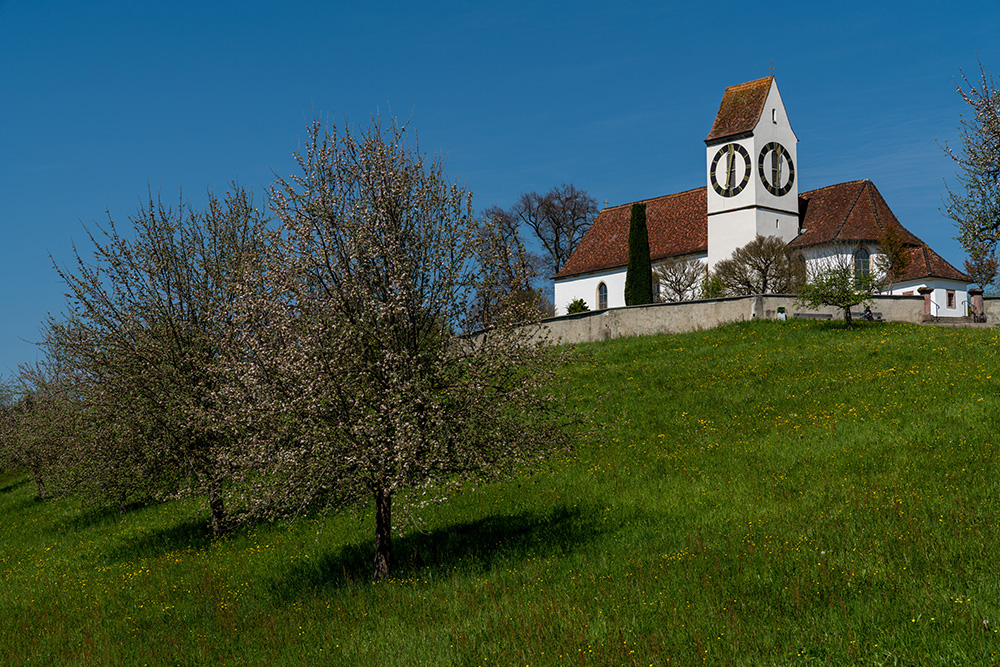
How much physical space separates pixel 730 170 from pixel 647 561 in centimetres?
5036

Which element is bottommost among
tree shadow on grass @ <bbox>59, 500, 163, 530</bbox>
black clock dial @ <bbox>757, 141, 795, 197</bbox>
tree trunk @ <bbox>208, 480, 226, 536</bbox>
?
tree shadow on grass @ <bbox>59, 500, 163, 530</bbox>

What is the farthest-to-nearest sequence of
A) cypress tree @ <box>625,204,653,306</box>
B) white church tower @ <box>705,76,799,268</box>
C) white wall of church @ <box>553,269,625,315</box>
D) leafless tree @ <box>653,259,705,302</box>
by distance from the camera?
white wall of church @ <box>553,269,625,315</box>
white church tower @ <box>705,76,799,268</box>
leafless tree @ <box>653,259,705,302</box>
cypress tree @ <box>625,204,653,306</box>

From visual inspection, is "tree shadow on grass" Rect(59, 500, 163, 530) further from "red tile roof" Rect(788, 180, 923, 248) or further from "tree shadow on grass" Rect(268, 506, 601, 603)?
"red tile roof" Rect(788, 180, 923, 248)

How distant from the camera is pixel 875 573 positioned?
923 cm

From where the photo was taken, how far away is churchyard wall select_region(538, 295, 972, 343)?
3750 centimetres

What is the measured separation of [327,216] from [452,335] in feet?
8.66

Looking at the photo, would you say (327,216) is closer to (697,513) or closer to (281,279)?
(281,279)

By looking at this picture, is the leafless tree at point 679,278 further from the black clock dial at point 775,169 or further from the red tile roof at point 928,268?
the red tile roof at point 928,268

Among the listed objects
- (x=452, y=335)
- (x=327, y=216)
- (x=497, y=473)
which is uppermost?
(x=327, y=216)

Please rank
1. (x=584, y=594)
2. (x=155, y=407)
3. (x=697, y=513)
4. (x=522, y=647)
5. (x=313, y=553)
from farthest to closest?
(x=155, y=407) → (x=313, y=553) → (x=697, y=513) → (x=584, y=594) → (x=522, y=647)

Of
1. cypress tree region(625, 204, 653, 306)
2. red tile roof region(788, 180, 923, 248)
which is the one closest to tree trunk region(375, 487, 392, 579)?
cypress tree region(625, 204, 653, 306)

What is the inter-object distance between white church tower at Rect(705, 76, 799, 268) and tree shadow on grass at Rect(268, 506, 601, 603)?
44325 mm

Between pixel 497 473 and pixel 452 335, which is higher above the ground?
pixel 452 335

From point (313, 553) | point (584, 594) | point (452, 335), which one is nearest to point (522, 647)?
point (584, 594)
